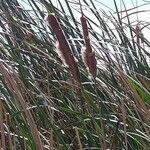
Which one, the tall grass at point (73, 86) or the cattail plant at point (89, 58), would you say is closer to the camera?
the cattail plant at point (89, 58)

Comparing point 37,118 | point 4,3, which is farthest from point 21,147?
point 4,3

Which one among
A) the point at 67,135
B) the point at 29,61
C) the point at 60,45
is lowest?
the point at 67,135

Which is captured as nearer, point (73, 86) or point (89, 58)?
point (89, 58)

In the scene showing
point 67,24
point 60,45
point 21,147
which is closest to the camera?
point 60,45

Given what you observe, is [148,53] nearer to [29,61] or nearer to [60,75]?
[60,75]

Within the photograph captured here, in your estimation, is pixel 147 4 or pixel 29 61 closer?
pixel 147 4

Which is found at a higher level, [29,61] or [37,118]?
[29,61]

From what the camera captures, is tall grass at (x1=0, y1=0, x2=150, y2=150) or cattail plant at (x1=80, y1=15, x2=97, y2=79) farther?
tall grass at (x1=0, y1=0, x2=150, y2=150)

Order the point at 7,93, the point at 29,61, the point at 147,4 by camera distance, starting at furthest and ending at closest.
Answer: the point at 29,61, the point at 147,4, the point at 7,93
